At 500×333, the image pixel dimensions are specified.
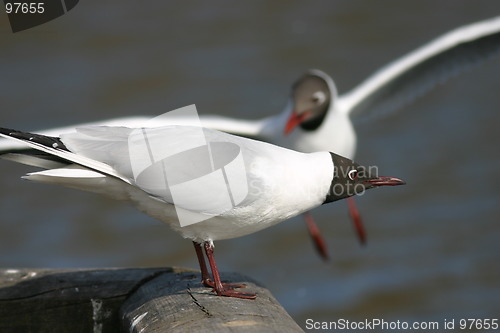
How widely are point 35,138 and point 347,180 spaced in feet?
4.04

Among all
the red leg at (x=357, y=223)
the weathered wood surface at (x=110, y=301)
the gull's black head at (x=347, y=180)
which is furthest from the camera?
the red leg at (x=357, y=223)

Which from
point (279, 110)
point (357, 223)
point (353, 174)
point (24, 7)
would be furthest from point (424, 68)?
point (24, 7)

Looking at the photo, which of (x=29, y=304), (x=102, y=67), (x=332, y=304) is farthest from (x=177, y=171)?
(x=102, y=67)

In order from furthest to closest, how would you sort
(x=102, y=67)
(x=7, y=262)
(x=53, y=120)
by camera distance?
(x=102, y=67) → (x=53, y=120) → (x=7, y=262)

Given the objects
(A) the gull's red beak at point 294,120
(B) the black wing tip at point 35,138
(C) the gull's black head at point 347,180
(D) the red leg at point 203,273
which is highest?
(A) the gull's red beak at point 294,120

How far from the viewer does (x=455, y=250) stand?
7285 mm

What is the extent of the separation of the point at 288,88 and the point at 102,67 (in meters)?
2.31

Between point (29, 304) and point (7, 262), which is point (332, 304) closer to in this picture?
point (7, 262)

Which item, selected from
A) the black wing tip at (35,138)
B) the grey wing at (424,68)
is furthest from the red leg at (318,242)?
the black wing tip at (35,138)

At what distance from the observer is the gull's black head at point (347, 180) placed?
3533mm

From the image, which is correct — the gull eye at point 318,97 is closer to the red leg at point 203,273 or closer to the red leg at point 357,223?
the red leg at point 357,223

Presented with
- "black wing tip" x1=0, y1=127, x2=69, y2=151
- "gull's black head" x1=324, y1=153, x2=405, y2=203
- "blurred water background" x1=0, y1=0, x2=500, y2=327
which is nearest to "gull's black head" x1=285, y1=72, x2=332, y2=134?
"blurred water background" x1=0, y1=0, x2=500, y2=327

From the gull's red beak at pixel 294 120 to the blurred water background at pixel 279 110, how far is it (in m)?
1.19

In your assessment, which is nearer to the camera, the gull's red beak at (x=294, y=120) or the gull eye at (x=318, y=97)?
the gull's red beak at (x=294, y=120)
